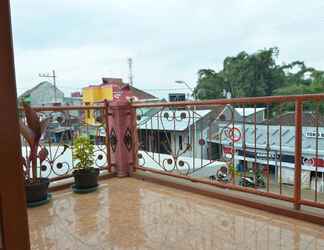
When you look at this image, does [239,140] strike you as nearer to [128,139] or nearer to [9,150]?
[128,139]

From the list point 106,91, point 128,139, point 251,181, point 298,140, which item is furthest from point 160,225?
point 106,91

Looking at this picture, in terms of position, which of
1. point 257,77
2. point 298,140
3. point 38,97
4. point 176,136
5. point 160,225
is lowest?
point 160,225

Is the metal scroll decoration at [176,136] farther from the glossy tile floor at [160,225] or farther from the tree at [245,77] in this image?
the tree at [245,77]

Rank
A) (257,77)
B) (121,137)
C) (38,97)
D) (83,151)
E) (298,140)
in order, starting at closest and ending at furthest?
(298,140) < (83,151) < (121,137) < (38,97) < (257,77)

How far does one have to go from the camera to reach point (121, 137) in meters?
3.72

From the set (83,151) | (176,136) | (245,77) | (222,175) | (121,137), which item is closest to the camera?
(222,175)

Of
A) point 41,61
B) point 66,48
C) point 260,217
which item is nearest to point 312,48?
point 66,48

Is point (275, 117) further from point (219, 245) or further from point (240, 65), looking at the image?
point (240, 65)

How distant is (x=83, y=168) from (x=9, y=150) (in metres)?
2.80

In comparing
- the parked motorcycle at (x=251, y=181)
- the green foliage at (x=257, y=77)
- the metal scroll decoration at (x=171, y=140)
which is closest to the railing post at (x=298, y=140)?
the parked motorcycle at (x=251, y=181)

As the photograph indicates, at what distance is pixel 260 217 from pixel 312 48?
1108cm

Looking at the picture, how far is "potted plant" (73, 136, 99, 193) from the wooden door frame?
8.90 ft

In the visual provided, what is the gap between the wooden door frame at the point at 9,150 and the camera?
51 centimetres

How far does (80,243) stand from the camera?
201cm
